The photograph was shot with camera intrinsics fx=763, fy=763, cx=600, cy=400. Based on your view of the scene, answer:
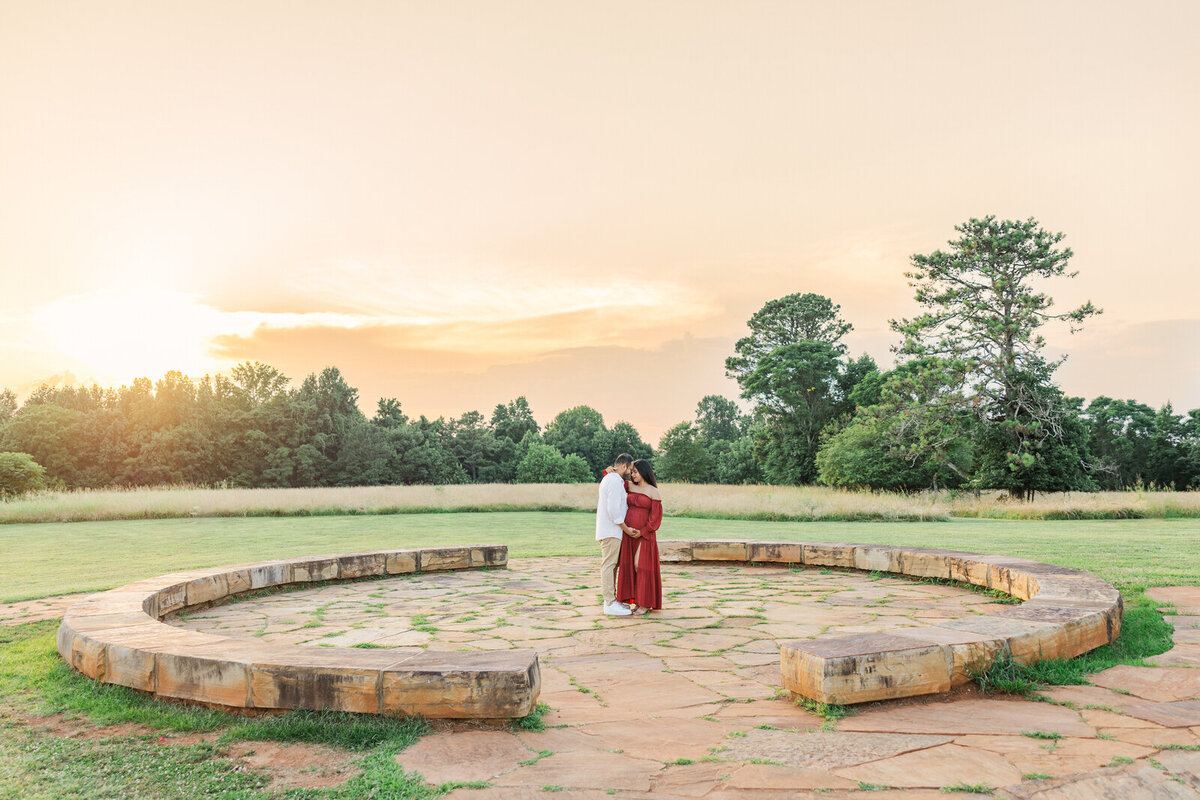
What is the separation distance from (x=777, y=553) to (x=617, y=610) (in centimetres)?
377

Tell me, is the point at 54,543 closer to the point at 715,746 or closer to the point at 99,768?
the point at 99,768

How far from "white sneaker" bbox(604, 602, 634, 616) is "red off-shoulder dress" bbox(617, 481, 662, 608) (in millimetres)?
73

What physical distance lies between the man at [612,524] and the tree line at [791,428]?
25.8 m

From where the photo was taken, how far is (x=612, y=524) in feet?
22.2

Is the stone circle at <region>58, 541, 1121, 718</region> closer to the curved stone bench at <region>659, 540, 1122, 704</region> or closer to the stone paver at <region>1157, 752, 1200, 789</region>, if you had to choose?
the curved stone bench at <region>659, 540, 1122, 704</region>

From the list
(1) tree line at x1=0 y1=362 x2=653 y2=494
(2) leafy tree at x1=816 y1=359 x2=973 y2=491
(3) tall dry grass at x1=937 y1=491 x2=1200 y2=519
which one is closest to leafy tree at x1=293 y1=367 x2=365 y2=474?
(1) tree line at x1=0 y1=362 x2=653 y2=494

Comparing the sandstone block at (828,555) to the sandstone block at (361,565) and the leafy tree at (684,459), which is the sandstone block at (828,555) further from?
the leafy tree at (684,459)

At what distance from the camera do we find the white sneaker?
21.6 feet

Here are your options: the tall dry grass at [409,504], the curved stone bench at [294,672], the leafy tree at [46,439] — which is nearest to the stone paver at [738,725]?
the curved stone bench at [294,672]

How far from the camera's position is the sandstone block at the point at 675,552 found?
1012 cm

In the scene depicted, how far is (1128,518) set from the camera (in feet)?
67.1

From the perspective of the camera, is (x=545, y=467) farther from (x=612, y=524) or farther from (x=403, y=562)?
(x=612, y=524)

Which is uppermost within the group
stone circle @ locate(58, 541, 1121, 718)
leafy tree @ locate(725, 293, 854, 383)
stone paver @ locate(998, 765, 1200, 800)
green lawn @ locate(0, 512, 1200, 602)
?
leafy tree @ locate(725, 293, 854, 383)

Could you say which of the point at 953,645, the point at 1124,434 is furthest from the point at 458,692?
the point at 1124,434
